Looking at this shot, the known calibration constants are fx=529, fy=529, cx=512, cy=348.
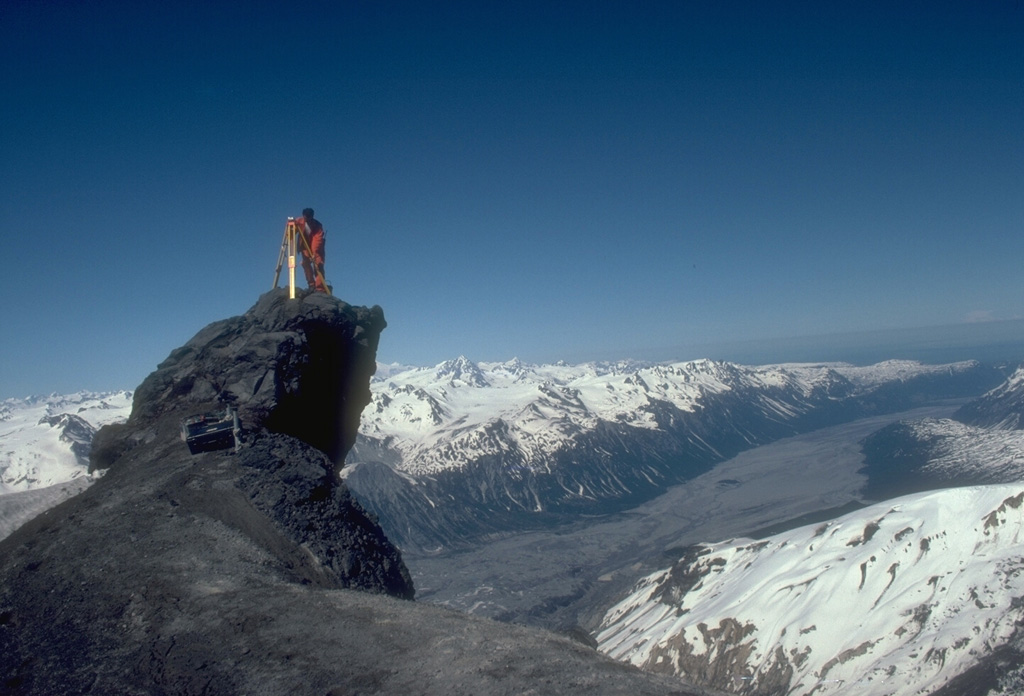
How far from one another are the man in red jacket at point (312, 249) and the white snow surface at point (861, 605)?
8219cm

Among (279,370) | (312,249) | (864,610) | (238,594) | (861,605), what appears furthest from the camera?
(861,605)

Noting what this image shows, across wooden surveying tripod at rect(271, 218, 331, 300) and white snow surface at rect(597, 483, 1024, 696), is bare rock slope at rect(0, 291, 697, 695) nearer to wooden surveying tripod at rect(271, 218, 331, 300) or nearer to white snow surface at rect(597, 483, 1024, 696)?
wooden surveying tripod at rect(271, 218, 331, 300)

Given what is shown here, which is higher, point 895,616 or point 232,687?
point 232,687

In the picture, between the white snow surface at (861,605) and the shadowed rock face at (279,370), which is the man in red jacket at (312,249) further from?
the white snow surface at (861,605)

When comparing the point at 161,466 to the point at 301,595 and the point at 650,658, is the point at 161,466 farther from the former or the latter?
the point at 650,658

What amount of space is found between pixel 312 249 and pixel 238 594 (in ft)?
69.4

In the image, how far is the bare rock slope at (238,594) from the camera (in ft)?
33.4

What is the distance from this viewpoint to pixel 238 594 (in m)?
13.0

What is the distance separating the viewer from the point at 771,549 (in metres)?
159

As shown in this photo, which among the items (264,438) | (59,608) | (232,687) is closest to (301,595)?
(232,687)

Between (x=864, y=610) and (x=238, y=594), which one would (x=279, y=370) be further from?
(x=864, y=610)

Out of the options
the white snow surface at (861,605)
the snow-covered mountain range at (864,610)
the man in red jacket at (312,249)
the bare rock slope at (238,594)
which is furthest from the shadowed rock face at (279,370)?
the snow-covered mountain range at (864,610)

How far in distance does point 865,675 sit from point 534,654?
401ft

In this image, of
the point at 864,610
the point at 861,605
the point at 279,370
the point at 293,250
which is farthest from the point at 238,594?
the point at 861,605
